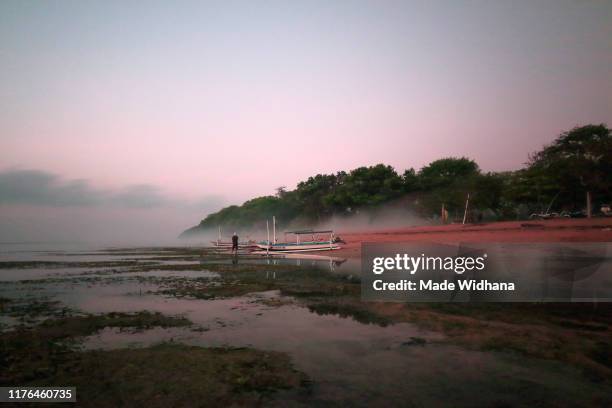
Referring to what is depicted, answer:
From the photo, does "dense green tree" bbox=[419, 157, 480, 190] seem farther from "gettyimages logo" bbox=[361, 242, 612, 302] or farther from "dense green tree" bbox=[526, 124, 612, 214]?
"gettyimages logo" bbox=[361, 242, 612, 302]

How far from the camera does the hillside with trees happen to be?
44.3 meters

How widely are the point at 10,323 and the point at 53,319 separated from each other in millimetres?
1228

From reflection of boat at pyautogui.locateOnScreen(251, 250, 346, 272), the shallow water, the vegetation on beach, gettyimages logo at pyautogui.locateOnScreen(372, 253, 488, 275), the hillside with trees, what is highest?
the hillside with trees

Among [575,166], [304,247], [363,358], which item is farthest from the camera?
[304,247]

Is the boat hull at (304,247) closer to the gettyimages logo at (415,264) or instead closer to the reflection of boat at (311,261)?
the reflection of boat at (311,261)

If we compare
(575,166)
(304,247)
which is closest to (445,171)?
(575,166)

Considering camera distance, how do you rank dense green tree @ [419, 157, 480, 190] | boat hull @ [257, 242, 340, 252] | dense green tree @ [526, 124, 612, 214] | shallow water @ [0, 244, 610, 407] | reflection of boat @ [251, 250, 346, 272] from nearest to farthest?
shallow water @ [0, 244, 610, 407] → reflection of boat @ [251, 250, 346, 272] → dense green tree @ [526, 124, 612, 214] → boat hull @ [257, 242, 340, 252] → dense green tree @ [419, 157, 480, 190]

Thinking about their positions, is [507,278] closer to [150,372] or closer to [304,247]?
[150,372]

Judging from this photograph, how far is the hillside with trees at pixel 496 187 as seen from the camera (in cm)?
4431

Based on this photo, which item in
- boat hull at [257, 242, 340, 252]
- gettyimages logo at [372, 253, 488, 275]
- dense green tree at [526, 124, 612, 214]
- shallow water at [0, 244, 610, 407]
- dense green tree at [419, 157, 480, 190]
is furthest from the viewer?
dense green tree at [419, 157, 480, 190]

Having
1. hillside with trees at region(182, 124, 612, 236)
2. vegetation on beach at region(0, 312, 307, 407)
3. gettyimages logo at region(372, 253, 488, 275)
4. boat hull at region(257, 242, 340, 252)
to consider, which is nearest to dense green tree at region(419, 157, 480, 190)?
hillside with trees at region(182, 124, 612, 236)

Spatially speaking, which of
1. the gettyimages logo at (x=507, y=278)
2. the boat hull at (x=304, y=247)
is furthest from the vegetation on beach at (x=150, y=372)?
the boat hull at (x=304, y=247)

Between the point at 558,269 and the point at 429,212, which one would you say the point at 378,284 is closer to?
the point at 558,269

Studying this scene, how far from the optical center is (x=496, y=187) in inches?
→ 2301
